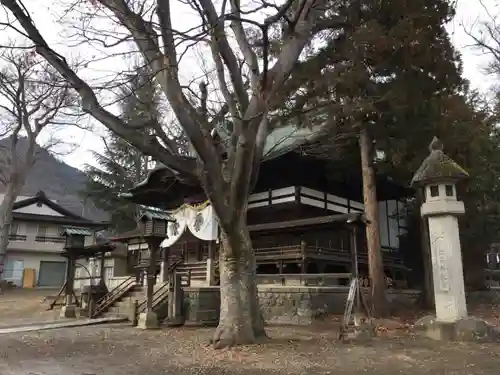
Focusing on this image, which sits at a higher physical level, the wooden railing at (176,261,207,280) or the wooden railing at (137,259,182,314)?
the wooden railing at (176,261,207,280)

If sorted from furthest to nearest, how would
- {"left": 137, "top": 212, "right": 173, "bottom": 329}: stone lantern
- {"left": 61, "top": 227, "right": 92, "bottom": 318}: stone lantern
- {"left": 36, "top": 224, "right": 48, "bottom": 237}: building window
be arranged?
1. {"left": 36, "top": 224, "right": 48, "bottom": 237}: building window
2. {"left": 61, "top": 227, "right": 92, "bottom": 318}: stone lantern
3. {"left": 137, "top": 212, "right": 173, "bottom": 329}: stone lantern

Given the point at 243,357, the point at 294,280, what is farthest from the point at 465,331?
the point at 294,280

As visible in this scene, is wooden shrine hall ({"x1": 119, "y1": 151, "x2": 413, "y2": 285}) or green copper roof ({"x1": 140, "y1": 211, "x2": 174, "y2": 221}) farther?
wooden shrine hall ({"x1": 119, "y1": 151, "x2": 413, "y2": 285})

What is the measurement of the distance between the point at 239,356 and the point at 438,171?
5459 mm

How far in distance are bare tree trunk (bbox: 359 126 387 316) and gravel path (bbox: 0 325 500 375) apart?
3537mm

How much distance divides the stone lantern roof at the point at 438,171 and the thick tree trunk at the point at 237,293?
13.1 ft

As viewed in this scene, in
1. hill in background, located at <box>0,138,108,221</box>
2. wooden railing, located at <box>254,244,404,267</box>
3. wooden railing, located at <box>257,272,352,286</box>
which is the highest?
hill in background, located at <box>0,138,108,221</box>

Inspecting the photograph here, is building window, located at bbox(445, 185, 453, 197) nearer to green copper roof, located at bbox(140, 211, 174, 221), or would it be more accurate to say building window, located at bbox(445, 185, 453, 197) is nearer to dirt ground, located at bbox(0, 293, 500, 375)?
dirt ground, located at bbox(0, 293, 500, 375)

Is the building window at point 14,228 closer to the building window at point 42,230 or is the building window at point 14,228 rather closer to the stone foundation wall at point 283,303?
the building window at point 42,230

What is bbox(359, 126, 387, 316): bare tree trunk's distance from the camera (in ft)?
41.7

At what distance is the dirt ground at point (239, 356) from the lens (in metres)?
6.27

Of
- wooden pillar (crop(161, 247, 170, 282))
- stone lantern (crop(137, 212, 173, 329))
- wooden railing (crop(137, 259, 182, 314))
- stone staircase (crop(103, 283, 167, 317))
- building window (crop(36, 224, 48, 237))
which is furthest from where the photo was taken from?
building window (crop(36, 224, 48, 237))

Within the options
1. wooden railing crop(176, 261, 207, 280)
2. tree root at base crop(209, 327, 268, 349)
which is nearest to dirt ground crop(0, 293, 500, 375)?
tree root at base crop(209, 327, 268, 349)

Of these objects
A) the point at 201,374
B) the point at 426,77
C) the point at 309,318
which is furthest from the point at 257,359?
the point at 426,77
